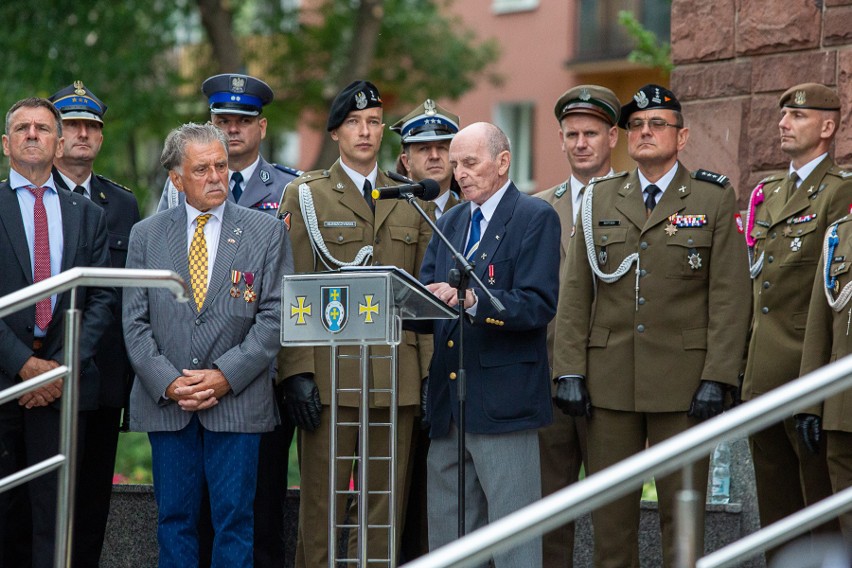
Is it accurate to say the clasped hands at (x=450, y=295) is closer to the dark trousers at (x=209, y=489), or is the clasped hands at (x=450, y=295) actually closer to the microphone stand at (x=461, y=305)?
the microphone stand at (x=461, y=305)

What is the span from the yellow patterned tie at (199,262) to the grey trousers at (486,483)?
115 centimetres

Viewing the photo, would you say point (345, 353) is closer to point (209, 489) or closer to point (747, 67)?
point (209, 489)

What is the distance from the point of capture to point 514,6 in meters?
26.0

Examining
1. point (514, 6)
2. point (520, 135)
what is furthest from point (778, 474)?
point (514, 6)

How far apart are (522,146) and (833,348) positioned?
67.2 feet

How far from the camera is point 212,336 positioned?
5.88 metres

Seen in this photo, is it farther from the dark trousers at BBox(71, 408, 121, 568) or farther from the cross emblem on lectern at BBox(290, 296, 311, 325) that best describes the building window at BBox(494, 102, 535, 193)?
the cross emblem on lectern at BBox(290, 296, 311, 325)

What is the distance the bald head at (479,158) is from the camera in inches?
227

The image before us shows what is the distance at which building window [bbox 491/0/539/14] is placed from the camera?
2598 centimetres

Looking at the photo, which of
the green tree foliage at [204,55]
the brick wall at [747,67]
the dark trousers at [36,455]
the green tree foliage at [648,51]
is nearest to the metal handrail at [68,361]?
the dark trousers at [36,455]

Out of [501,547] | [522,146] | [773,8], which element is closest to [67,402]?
[501,547]

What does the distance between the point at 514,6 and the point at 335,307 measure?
21.6 m

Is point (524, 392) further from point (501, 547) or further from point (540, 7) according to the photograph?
point (540, 7)

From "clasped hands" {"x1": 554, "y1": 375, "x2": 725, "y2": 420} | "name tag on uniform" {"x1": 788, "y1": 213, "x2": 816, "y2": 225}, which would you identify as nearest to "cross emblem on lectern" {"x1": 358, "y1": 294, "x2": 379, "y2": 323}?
"clasped hands" {"x1": 554, "y1": 375, "x2": 725, "y2": 420}
